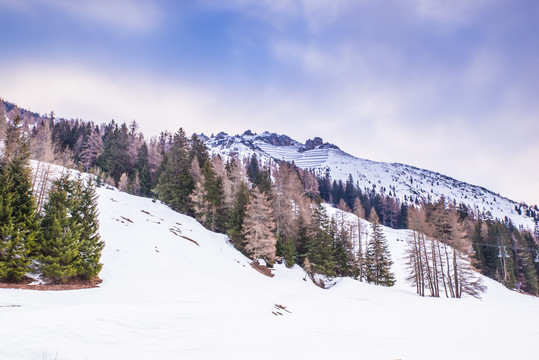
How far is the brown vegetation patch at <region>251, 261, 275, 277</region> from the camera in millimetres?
34625

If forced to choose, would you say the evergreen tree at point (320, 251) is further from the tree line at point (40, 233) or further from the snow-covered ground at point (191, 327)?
the tree line at point (40, 233)

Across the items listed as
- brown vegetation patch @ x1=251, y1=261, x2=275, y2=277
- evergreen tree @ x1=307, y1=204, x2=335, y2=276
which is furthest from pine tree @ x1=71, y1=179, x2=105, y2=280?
evergreen tree @ x1=307, y1=204, x2=335, y2=276

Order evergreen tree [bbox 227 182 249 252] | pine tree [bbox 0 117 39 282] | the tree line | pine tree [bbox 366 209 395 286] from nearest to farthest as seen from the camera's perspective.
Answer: pine tree [bbox 0 117 39 282] < the tree line < evergreen tree [bbox 227 182 249 252] < pine tree [bbox 366 209 395 286]

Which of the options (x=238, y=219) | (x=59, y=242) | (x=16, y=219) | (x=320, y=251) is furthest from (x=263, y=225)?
(x=16, y=219)

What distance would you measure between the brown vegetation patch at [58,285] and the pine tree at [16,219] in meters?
0.48

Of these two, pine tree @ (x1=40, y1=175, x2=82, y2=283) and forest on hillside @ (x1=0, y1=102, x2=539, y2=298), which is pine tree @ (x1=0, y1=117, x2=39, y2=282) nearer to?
forest on hillside @ (x1=0, y1=102, x2=539, y2=298)

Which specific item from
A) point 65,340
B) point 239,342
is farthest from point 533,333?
point 65,340

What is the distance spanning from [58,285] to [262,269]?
933 inches

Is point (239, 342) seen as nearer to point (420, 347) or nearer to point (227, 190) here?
point (420, 347)

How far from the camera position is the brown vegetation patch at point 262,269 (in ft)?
114

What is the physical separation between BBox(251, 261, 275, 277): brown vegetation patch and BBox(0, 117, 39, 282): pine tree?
24400mm

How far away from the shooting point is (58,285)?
50.4 feet

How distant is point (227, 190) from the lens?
1825 inches

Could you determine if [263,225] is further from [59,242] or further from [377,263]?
[59,242]
